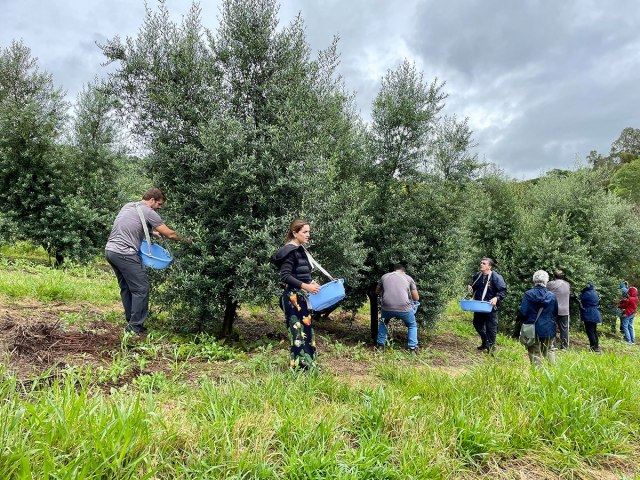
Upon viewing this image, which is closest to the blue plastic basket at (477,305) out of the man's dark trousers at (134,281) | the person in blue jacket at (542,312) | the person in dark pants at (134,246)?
the person in blue jacket at (542,312)

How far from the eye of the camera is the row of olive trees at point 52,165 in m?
13.5

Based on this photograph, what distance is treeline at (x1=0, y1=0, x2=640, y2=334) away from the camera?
18.9 feet

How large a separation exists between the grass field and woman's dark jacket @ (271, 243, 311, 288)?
1020 millimetres

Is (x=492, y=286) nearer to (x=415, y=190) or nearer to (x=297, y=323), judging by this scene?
(x=415, y=190)

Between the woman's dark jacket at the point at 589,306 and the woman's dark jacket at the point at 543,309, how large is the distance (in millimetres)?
5493

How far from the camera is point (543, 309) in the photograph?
6.31m

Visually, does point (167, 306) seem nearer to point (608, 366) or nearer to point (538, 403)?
point (538, 403)

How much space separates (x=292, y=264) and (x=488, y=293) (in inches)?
Result: 209

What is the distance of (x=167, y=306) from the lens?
6141 millimetres

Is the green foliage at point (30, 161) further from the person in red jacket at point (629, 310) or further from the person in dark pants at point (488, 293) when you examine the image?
the person in red jacket at point (629, 310)

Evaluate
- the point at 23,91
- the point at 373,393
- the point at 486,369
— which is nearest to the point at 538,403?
the point at 486,369

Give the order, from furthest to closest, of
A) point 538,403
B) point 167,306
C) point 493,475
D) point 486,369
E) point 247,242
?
point 167,306, point 247,242, point 486,369, point 538,403, point 493,475

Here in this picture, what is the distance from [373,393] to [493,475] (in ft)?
3.51

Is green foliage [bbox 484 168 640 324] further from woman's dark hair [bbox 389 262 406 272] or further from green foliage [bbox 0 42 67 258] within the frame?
green foliage [bbox 0 42 67 258]
